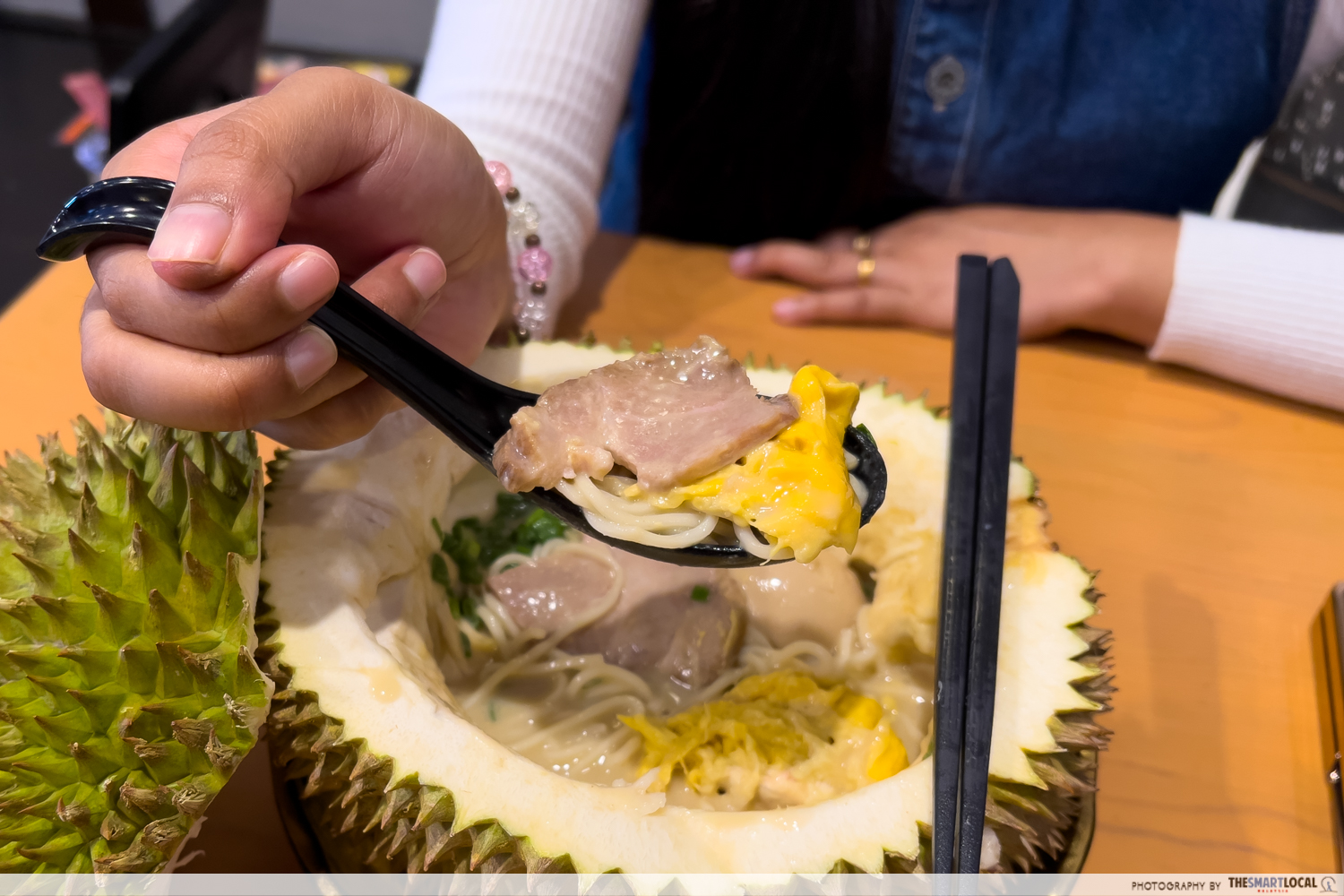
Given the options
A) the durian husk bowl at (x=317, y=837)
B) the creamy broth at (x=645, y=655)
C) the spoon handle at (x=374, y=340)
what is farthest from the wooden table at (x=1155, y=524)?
the spoon handle at (x=374, y=340)

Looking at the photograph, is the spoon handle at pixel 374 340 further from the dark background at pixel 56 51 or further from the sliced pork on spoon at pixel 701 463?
the dark background at pixel 56 51

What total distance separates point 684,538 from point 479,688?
0.35 metres

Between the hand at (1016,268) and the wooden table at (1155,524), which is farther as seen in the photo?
the hand at (1016,268)

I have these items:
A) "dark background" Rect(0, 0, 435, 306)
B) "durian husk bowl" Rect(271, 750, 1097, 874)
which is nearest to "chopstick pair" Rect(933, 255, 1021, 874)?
"durian husk bowl" Rect(271, 750, 1097, 874)

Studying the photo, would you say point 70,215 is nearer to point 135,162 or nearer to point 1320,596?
point 135,162

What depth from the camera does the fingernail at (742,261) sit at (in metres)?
1.78

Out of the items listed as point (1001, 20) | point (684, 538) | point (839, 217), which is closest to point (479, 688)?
point (684, 538)

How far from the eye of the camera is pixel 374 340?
82cm

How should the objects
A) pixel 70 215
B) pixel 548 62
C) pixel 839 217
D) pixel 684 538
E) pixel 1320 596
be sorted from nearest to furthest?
pixel 70 215, pixel 684 538, pixel 1320 596, pixel 548 62, pixel 839 217

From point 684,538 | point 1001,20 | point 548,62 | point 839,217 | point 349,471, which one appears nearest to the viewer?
point 684,538

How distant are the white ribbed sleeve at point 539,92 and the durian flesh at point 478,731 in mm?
657

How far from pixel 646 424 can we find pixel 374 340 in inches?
10.4

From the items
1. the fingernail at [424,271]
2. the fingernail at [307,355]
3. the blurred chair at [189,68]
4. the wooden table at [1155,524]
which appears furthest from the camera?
the blurred chair at [189,68]

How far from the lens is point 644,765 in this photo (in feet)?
3.02
